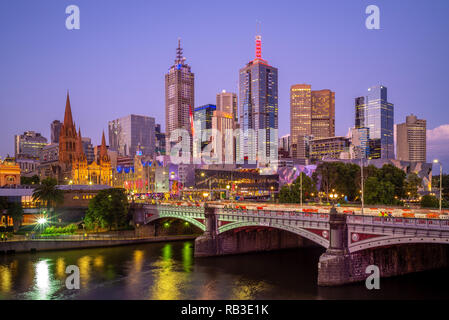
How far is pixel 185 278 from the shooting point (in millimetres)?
56031

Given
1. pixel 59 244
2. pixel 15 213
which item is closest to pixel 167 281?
pixel 59 244

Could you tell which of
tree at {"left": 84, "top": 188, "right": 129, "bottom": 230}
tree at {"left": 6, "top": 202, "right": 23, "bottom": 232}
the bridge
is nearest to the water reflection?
the bridge

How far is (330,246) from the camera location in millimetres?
48812

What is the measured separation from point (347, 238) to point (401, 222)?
751cm

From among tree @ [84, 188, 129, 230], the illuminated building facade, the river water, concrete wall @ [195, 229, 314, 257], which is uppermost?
the illuminated building facade

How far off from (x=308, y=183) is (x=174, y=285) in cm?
7195

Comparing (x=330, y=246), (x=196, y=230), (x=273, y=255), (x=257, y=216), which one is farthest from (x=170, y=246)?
(x=330, y=246)

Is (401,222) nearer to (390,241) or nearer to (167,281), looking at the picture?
(390,241)

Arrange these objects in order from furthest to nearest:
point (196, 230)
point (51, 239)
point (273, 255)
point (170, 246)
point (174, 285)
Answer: point (196, 230) → point (170, 246) → point (51, 239) → point (273, 255) → point (174, 285)

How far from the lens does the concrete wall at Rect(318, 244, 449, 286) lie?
4741 centimetres

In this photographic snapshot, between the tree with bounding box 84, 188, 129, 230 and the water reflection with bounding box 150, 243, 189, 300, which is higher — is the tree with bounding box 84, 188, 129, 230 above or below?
above

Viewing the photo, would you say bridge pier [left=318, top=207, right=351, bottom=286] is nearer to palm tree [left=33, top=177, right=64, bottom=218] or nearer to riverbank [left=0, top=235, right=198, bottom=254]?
riverbank [left=0, top=235, right=198, bottom=254]

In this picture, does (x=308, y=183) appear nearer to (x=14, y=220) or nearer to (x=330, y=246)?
(x=330, y=246)

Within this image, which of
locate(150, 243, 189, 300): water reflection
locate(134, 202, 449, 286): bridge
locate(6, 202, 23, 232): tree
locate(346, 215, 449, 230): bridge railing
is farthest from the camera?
locate(6, 202, 23, 232): tree
